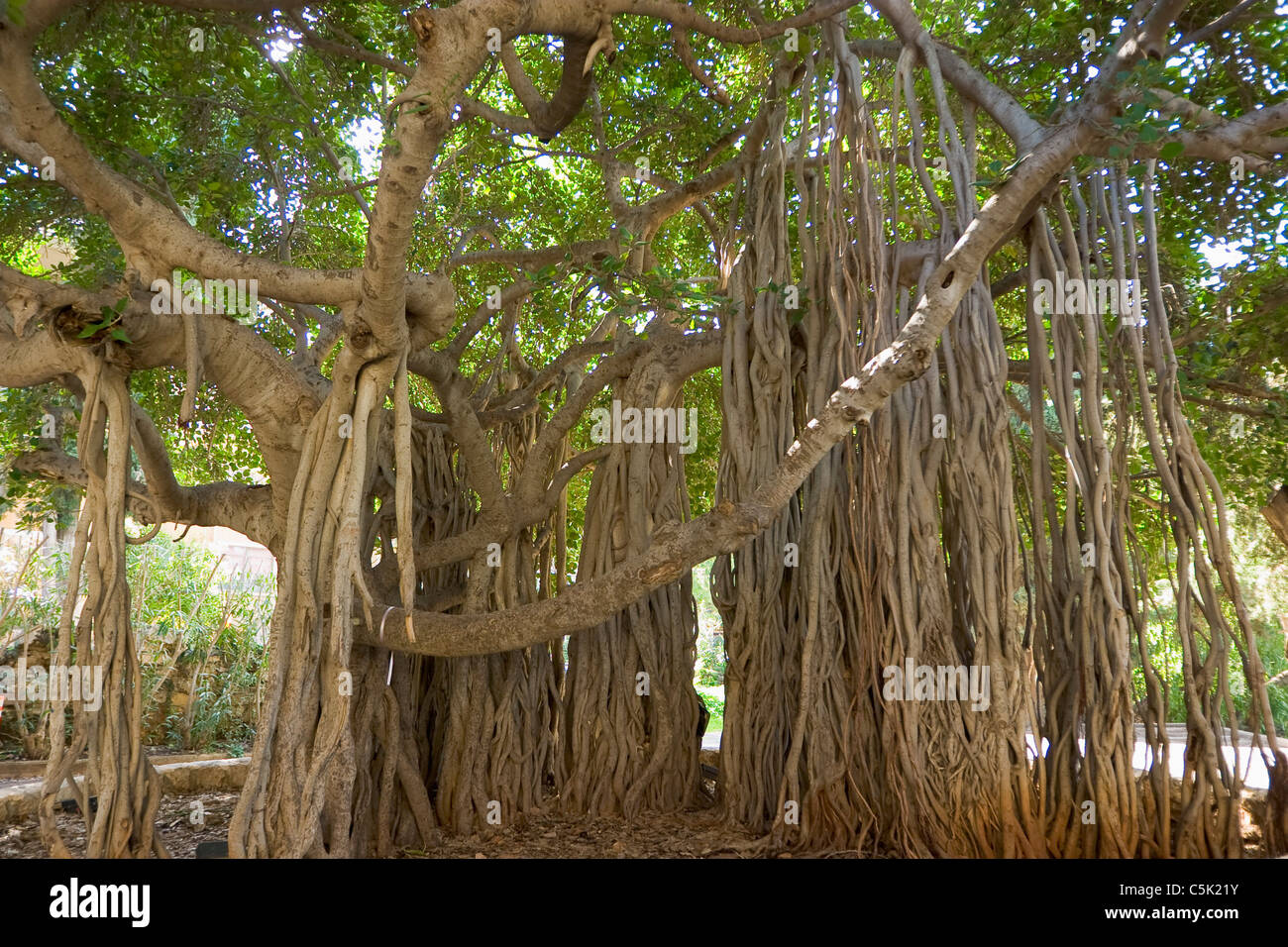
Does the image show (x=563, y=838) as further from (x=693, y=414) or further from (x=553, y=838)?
(x=693, y=414)

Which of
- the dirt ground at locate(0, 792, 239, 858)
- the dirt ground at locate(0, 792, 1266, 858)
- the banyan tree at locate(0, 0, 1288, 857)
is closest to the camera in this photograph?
the banyan tree at locate(0, 0, 1288, 857)

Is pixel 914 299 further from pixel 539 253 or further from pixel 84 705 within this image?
pixel 84 705

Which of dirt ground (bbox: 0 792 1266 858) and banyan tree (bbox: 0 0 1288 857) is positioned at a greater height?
banyan tree (bbox: 0 0 1288 857)

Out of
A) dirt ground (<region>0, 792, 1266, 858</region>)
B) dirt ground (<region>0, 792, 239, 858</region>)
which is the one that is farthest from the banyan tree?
dirt ground (<region>0, 792, 239, 858</region>)

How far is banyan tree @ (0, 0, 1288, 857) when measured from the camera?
2.64 metres

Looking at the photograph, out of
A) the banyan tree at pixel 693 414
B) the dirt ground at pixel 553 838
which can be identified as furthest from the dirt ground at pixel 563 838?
the banyan tree at pixel 693 414

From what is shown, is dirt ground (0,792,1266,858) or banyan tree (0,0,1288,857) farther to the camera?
dirt ground (0,792,1266,858)

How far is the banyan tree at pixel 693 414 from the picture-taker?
2.64 m

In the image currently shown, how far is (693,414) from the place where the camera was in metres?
5.02

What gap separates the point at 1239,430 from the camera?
4.44 meters

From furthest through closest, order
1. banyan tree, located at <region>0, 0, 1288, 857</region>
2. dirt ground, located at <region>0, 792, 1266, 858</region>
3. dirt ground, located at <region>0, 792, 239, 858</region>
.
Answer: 1. dirt ground, located at <region>0, 792, 239, 858</region>
2. dirt ground, located at <region>0, 792, 1266, 858</region>
3. banyan tree, located at <region>0, 0, 1288, 857</region>

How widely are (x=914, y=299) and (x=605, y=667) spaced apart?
7.09 feet

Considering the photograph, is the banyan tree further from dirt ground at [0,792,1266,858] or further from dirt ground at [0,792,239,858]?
dirt ground at [0,792,239,858]
